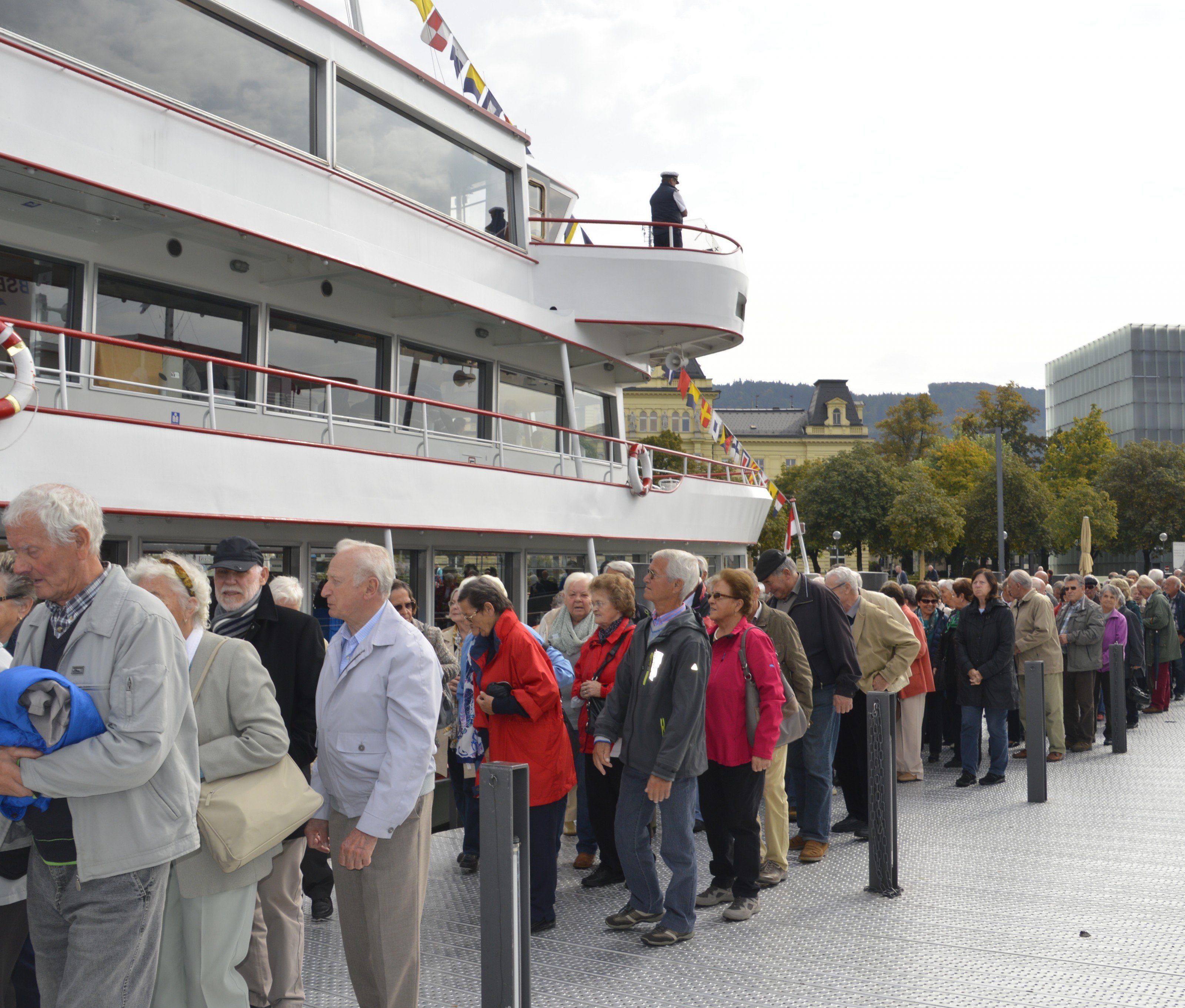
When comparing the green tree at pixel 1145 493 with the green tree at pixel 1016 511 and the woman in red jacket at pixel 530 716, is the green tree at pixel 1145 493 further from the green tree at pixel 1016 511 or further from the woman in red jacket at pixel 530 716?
the woman in red jacket at pixel 530 716

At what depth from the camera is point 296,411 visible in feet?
36.9

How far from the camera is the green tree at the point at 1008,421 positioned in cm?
7488

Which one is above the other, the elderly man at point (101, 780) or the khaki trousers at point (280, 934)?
the elderly man at point (101, 780)

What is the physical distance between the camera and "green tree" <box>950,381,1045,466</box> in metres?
74.9

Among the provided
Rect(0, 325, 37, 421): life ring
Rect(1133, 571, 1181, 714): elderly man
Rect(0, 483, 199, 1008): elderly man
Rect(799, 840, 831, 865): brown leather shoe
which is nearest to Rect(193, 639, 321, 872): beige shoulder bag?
Rect(0, 483, 199, 1008): elderly man

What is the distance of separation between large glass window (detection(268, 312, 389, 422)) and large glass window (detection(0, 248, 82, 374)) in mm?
2024

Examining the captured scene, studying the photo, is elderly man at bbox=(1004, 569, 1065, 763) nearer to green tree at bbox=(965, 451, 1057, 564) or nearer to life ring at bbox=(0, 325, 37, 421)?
life ring at bbox=(0, 325, 37, 421)

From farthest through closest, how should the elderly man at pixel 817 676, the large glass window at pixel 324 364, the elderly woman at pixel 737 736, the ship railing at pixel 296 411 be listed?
the large glass window at pixel 324 364 → the ship railing at pixel 296 411 → the elderly man at pixel 817 676 → the elderly woman at pixel 737 736

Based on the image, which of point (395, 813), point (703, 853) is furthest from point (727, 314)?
point (395, 813)

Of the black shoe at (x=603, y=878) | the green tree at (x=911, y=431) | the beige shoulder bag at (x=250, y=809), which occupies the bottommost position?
the black shoe at (x=603, y=878)

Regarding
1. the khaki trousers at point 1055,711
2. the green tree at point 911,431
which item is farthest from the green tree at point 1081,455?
the khaki trousers at point 1055,711

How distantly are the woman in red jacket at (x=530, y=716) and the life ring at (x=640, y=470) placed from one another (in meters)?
9.69

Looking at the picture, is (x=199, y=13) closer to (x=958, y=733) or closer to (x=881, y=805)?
(x=881, y=805)

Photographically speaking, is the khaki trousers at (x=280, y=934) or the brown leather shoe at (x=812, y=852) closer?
the khaki trousers at (x=280, y=934)
